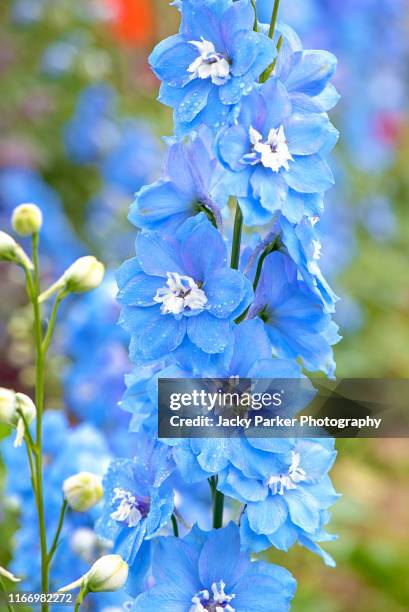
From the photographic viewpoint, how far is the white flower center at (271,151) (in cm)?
100

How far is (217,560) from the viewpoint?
1027mm

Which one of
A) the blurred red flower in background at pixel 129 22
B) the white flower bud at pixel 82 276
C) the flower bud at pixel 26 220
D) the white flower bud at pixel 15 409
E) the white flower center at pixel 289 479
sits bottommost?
the white flower center at pixel 289 479

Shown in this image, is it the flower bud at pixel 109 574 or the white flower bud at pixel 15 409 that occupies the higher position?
the white flower bud at pixel 15 409

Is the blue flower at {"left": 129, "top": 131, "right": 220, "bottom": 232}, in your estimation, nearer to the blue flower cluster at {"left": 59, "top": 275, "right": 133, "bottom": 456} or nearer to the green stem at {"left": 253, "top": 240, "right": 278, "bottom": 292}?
the green stem at {"left": 253, "top": 240, "right": 278, "bottom": 292}

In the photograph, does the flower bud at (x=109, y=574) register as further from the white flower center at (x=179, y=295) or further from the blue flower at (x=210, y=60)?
the blue flower at (x=210, y=60)

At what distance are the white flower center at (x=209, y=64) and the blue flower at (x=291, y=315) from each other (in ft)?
0.67

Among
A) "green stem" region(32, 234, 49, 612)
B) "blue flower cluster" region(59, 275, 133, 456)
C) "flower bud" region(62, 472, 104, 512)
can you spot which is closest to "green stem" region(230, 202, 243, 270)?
Result: "green stem" region(32, 234, 49, 612)

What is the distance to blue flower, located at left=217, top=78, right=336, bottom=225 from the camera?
99 centimetres

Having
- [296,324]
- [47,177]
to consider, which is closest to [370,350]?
[47,177]

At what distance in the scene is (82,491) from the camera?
113 centimetres

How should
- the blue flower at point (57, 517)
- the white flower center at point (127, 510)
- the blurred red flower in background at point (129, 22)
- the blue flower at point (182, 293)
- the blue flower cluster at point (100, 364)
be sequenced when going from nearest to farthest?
the blue flower at point (182, 293), the white flower center at point (127, 510), the blue flower at point (57, 517), the blue flower cluster at point (100, 364), the blurred red flower in background at point (129, 22)

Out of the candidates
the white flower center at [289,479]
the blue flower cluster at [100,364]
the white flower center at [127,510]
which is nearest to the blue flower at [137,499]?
the white flower center at [127,510]

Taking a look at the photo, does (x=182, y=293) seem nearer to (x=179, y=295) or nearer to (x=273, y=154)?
(x=179, y=295)

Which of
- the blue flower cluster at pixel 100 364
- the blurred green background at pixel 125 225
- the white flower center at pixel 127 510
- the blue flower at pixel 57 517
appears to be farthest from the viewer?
the blurred green background at pixel 125 225
